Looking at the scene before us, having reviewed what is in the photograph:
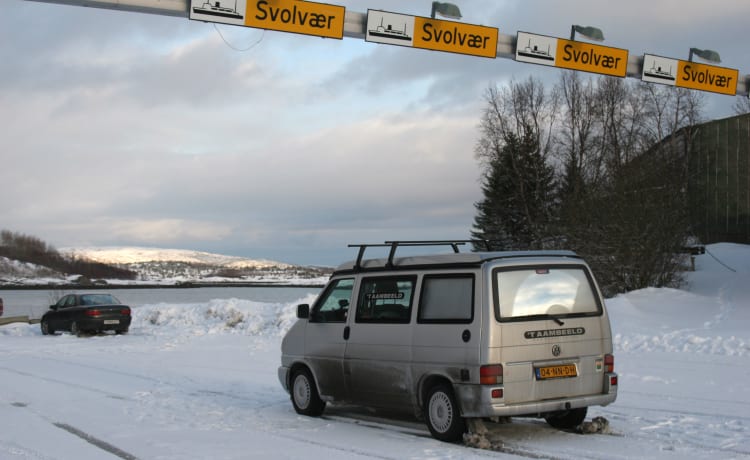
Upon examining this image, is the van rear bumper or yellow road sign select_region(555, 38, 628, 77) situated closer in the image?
the van rear bumper

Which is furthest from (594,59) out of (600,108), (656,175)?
(600,108)

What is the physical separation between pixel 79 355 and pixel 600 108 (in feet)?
147

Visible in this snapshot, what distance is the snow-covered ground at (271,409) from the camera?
8.30m

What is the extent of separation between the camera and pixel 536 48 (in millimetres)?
14500

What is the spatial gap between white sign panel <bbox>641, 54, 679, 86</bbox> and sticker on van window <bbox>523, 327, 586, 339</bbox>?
8343 millimetres

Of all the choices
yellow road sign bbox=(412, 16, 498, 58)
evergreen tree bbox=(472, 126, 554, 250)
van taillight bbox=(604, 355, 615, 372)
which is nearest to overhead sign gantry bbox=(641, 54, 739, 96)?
yellow road sign bbox=(412, 16, 498, 58)

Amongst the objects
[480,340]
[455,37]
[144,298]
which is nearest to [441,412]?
[480,340]

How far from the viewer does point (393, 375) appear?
373 inches

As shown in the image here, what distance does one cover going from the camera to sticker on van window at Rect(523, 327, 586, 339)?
8555mm

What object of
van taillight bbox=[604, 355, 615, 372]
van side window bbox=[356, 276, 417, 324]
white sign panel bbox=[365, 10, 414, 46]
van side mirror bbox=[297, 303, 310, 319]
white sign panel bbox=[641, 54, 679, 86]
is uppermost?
white sign panel bbox=[641, 54, 679, 86]

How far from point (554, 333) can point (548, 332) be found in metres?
0.08

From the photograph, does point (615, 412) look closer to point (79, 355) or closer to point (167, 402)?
point (167, 402)

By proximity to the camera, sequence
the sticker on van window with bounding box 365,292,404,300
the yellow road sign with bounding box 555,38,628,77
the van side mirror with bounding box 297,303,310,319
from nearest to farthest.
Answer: the sticker on van window with bounding box 365,292,404,300
the van side mirror with bounding box 297,303,310,319
the yellow road sign with bounding box 555,38,628,77

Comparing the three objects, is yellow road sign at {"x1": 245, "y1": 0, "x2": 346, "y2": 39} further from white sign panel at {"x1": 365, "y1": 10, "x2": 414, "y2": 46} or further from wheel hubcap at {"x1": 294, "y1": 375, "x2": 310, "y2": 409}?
wheel hubcap at {"x1": 294, "y1": 375, "x2": 310, "y2": 409}
